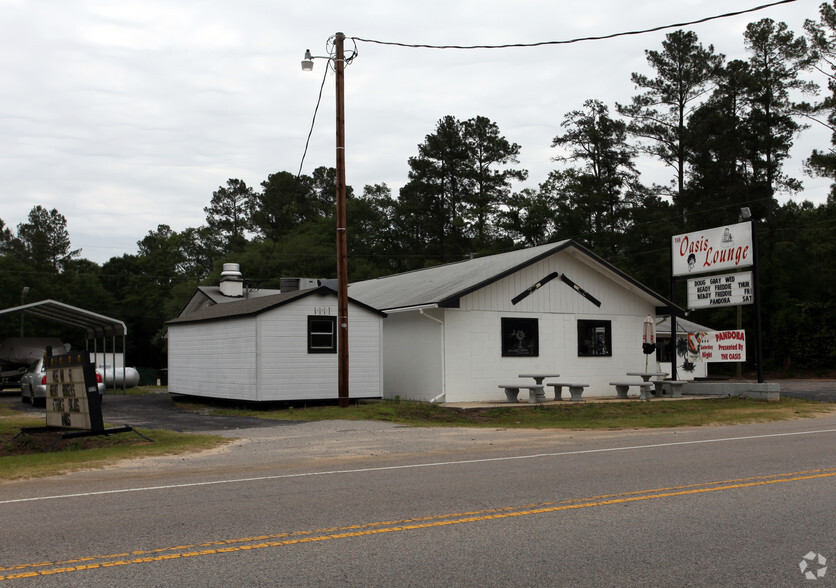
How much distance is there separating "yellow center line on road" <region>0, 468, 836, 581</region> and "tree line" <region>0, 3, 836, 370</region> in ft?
112

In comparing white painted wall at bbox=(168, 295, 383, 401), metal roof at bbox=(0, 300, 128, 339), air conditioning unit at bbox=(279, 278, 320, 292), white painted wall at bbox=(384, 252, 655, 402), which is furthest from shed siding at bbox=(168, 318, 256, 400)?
white painted wall at bbox=(384, 252, 655, 402)

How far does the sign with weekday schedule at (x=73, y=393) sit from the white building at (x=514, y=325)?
878 centimetres

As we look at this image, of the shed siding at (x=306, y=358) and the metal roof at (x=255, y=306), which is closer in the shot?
the shed siding at (x=306, y=358)

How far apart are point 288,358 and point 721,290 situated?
13749mm

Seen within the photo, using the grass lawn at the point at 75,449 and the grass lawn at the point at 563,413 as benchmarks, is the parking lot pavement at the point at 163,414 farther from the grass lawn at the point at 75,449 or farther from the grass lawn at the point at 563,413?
the grass lawn at the point at 75,449

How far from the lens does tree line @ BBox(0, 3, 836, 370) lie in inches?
2028

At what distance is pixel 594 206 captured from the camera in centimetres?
5916

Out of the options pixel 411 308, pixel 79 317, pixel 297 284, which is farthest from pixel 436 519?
pixel 79 317

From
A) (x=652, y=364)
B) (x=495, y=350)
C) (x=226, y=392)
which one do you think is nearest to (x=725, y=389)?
(x=652, y=364)

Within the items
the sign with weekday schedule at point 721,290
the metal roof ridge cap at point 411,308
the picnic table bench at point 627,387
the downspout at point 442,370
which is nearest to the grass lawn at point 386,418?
the picnic table bench at point 627,387

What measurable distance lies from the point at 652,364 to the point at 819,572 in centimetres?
2388

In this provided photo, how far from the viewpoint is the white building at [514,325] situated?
77.5 feet

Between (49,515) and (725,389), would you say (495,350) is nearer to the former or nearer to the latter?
(725,389)

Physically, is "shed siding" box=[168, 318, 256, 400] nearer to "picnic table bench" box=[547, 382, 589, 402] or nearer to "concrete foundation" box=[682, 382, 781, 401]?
"picnic table bench" box=[547, 382, 589, 402]
